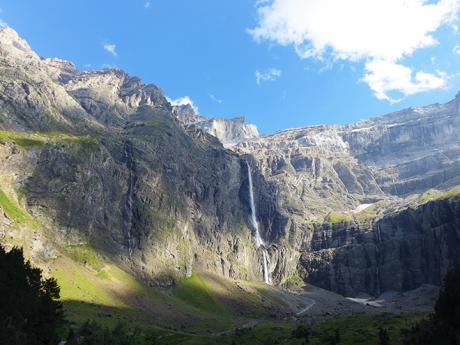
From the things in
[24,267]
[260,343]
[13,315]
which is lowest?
[260,343]

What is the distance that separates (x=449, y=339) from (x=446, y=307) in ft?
43.5

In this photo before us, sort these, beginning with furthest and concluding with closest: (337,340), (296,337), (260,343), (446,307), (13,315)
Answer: (260,343)
(296,337)
(337,340)
(446,307)
(13,315)

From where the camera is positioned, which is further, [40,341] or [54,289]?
[54,289]

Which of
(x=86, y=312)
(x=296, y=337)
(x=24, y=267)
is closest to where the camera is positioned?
(x=24, y=267)

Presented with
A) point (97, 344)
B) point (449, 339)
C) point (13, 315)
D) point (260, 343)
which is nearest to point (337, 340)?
point (260, 343)

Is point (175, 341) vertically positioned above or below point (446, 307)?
below

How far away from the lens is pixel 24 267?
88312 mm

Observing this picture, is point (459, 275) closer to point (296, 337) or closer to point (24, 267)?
point (296, 337)

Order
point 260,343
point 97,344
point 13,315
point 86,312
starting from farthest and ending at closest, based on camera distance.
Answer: point 86,312 < point 260,343 < point 97,344 < point 13,315

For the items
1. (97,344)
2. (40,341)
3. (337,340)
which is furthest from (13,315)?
(337,340)

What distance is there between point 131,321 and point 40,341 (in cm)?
11282

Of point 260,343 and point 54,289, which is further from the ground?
point 54,289

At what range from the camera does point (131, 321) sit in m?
188

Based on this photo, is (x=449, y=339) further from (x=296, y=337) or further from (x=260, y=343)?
(x=260, y=343)
